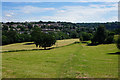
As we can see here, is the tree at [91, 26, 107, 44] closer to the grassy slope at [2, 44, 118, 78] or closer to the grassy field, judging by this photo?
the grassy field

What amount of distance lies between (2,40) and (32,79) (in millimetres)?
104433

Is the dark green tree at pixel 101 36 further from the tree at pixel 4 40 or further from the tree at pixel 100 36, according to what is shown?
the tree at pixel 4 40

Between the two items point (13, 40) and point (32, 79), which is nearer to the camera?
point (32, 79)

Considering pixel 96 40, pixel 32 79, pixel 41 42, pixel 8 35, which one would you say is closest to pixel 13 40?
pixel 8 35

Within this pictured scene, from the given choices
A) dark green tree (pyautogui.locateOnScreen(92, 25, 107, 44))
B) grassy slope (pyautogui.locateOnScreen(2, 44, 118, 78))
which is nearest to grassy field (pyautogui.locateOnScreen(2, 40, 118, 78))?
grassy slope (pyautogui.locateOnScreen(2, 44, 118, 78))

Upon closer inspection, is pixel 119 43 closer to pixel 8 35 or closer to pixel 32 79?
pixel 32 79

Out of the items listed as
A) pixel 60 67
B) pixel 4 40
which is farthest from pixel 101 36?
pixel 60 67

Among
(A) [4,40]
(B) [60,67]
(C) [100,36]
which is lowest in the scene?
(B) [60,67]

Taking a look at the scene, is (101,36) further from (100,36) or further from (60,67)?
(60,67)

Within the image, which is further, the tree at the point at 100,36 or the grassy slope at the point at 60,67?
the tree at the point at 100,36

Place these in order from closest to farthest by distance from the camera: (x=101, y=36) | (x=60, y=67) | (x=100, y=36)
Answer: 1. (x=60, y=67)
2. (x=101, y=36)
3. (x=100, y=36)

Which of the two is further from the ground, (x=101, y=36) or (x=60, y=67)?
(x=101, y=36)

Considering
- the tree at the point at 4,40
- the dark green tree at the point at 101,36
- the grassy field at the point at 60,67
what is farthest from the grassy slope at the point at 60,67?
the tree at the point at 4,40

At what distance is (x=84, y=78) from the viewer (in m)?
15.9
